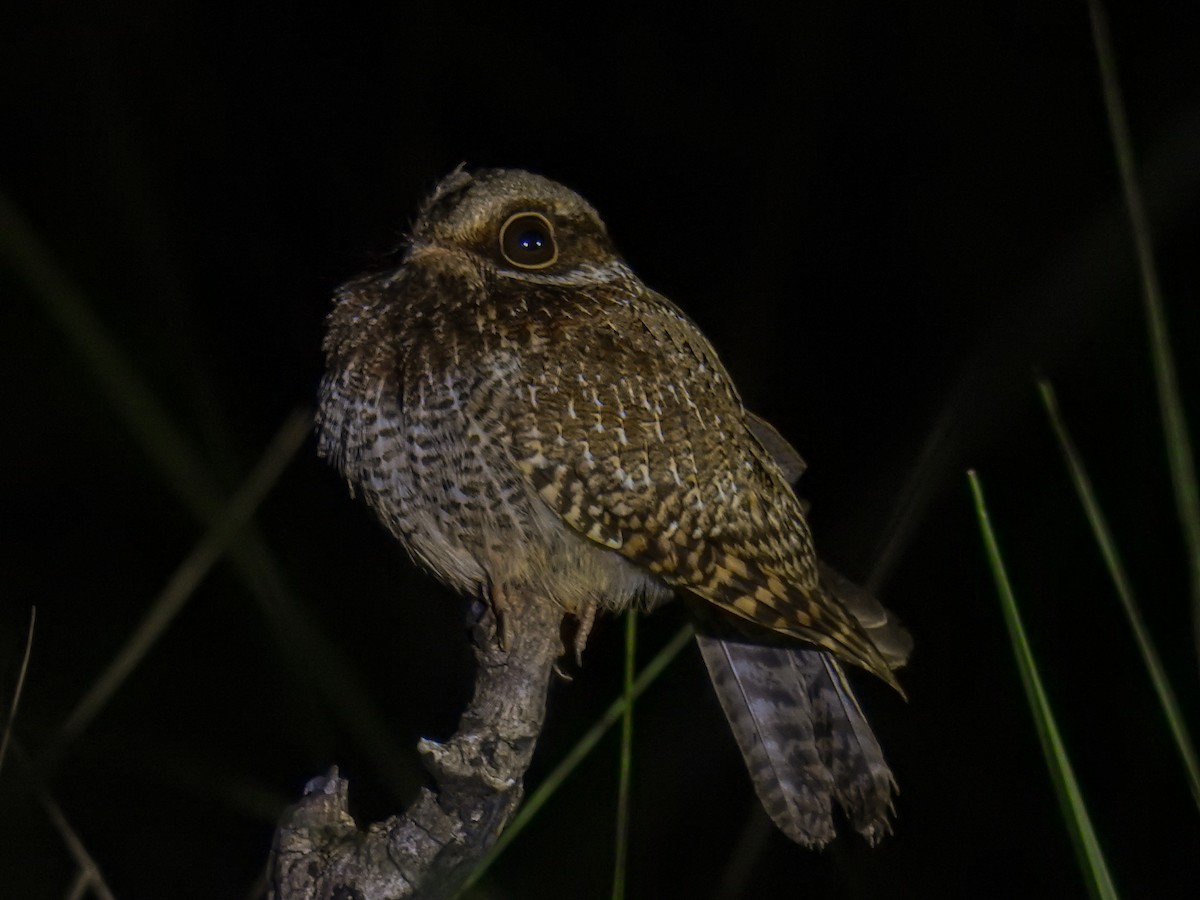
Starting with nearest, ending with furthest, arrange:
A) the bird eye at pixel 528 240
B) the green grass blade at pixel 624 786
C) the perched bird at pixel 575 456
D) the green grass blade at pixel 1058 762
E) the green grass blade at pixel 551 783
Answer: the green grass blade at pixel 1058 762 < the green grass blade at pixel 624 786 < the green grass blade at pixel 551 783 < the perched bird at pixel 575 456 < the bird eye at pixel 528 240

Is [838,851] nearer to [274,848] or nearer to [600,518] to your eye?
[600,518]

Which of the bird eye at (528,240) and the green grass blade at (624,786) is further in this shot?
the bird eye at (528,240)

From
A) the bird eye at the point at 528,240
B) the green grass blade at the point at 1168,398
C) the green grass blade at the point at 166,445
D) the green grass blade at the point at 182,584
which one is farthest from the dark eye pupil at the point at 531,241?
the green grass blade at the point at 1168,398

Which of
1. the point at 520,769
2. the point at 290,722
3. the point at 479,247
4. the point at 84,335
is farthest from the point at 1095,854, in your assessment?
the point at 290,722

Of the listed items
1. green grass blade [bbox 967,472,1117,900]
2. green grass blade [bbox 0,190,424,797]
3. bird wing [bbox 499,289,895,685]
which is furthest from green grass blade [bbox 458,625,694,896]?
green grass blade [bbox 0,190,424,797]

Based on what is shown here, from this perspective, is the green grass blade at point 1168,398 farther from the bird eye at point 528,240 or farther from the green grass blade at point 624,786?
the bird eye at point 528,240

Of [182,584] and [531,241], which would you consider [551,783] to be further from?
[531,241]

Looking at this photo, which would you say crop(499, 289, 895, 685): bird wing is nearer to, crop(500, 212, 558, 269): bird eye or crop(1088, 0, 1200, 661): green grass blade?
crop(500, 212, 558, 269): bird eye
